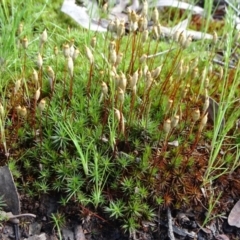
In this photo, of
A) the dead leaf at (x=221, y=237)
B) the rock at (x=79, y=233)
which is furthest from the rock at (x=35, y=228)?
the dead leaf at (x=221, y=237)

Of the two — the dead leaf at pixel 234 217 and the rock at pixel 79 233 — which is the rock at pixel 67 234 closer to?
the rock at pixel 79 233

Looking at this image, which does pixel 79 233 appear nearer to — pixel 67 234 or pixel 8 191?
pixel 67 234

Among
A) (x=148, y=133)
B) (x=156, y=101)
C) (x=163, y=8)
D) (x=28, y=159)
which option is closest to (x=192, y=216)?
(x=148, y=133)

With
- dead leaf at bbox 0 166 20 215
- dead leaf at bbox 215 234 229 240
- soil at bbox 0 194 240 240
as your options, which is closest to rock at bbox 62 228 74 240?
soil at bbox 0 194 240 240

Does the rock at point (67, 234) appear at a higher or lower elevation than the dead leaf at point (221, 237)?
lower

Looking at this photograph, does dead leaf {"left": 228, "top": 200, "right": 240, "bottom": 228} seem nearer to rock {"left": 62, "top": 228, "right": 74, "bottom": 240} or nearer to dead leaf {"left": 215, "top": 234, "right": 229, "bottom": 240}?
dead leaf {"left": 215, "top": 234, "right": 229, "bottom": 240}

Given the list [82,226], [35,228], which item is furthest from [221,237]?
[35,228]

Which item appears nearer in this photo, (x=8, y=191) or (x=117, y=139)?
(x=8, y=191)

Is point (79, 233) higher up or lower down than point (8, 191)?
lower down

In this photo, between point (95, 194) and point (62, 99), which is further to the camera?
point (62, 99)

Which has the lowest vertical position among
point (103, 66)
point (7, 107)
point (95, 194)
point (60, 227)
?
point (60, 227)

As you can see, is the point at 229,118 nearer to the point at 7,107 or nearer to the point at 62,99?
the point at 62,99
